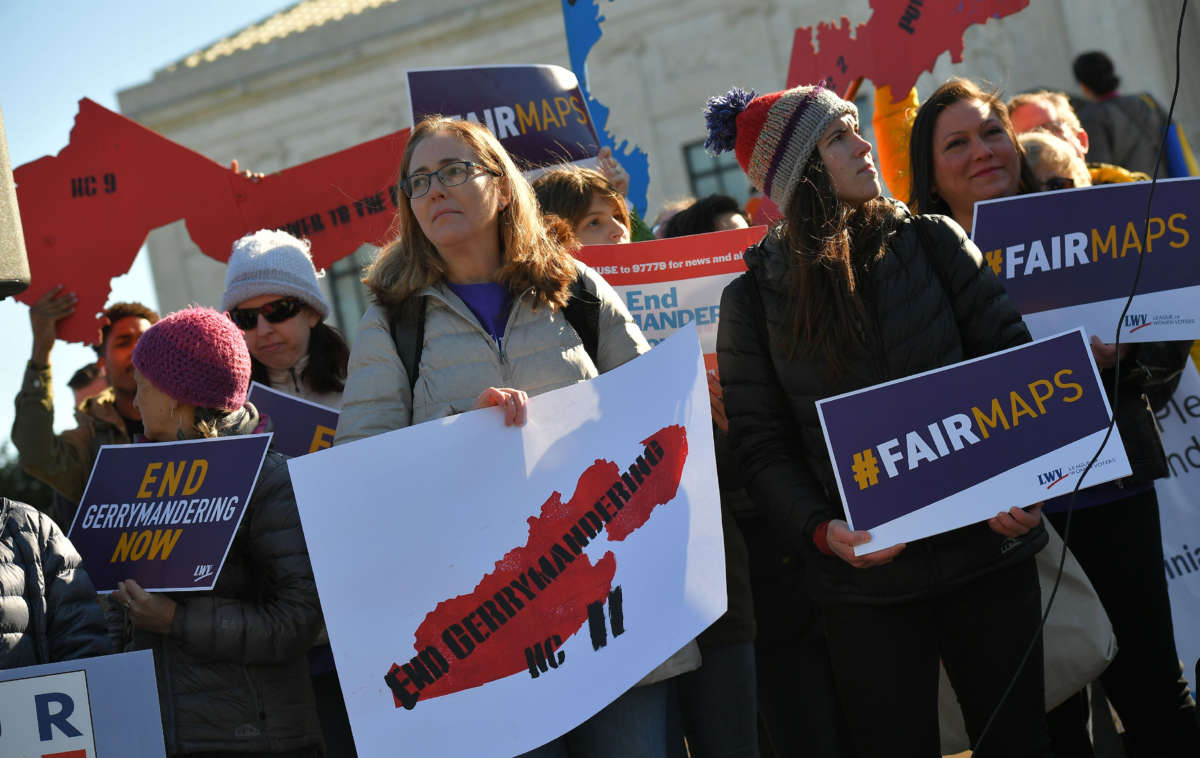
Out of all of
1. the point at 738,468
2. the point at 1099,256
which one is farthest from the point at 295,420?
the point at 1099,256

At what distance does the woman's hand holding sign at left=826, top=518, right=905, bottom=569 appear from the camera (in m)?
2.68

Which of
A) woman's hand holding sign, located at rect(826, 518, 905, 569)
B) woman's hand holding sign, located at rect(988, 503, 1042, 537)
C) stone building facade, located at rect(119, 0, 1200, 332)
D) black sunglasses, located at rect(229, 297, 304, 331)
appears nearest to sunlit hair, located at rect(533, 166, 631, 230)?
black sunglasses, located at rect(229, 297, 304, 331)

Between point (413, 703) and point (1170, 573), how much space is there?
2.62 m

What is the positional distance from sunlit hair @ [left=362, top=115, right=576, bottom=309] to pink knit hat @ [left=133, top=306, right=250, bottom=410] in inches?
18.6

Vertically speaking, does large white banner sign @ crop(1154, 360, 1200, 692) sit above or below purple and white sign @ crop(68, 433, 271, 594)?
below

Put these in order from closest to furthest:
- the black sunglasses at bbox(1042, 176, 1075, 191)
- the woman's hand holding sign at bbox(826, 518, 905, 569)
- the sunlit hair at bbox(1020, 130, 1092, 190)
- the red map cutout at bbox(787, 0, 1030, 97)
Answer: the woman's hand holding sign at bbox(826, 518, 905, 569) < the black sunglasses at bbox(1042, 176, 1075, 191) < the sunlit hair at bbox(1020, 130, 1092, 190) < the red map cutout at bbox(787, 0, 1030, 97)

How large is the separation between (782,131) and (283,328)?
1.74m

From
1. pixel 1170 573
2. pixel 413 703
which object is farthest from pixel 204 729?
pixel 1170 573

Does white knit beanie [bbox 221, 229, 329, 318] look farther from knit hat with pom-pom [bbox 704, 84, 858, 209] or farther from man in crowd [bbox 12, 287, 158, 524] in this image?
knit hat with pom-pom [bbox 704, 84, 858, 209]

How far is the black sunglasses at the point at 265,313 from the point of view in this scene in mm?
3879

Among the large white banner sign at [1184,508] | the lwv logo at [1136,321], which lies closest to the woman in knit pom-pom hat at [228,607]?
the lwv logo at [1136,321]

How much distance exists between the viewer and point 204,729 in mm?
2811

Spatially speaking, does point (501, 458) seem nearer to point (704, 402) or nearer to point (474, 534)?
point (474, 534)

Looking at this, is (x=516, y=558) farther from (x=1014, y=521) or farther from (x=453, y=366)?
(x=1014, y=521)
